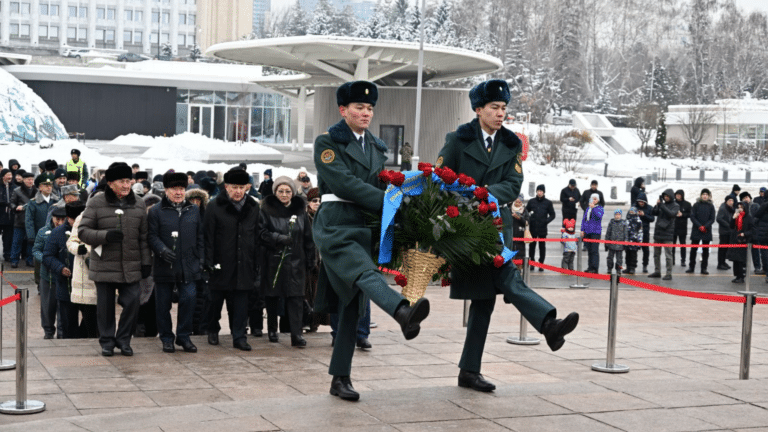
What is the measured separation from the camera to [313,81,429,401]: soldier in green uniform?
6156 mm

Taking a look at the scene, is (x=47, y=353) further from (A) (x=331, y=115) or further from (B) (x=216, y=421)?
(A) (x=331, y=115)

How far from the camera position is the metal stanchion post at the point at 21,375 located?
22.0 feet

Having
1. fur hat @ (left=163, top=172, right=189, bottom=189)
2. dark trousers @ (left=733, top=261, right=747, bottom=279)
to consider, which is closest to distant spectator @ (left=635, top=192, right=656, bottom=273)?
dark trousers @ (left=733, top=261, right=747, bottom=279)

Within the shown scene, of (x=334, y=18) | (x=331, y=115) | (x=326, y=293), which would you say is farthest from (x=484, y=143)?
(x=334, y=18)

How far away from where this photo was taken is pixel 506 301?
249 inches

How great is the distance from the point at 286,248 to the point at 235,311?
2.68ft

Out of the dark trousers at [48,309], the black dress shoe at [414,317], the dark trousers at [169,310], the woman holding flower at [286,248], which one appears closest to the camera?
the black dress shoe at [414,317]

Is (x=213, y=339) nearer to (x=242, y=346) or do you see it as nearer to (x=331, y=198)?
(x=242, y=346)

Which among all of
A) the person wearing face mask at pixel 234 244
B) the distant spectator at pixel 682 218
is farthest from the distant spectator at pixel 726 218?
the person wearing face mask at pixel 234 244

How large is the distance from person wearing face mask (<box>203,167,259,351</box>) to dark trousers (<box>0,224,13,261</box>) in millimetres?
9989

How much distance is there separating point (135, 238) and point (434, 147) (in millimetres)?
38640

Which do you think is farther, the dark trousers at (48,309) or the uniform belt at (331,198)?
the dark trousers at (48,309)

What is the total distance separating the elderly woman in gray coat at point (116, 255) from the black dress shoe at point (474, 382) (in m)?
3.61

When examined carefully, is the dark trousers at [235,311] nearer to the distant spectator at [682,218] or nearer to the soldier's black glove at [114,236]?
the soldier's black glove at [114,236]
